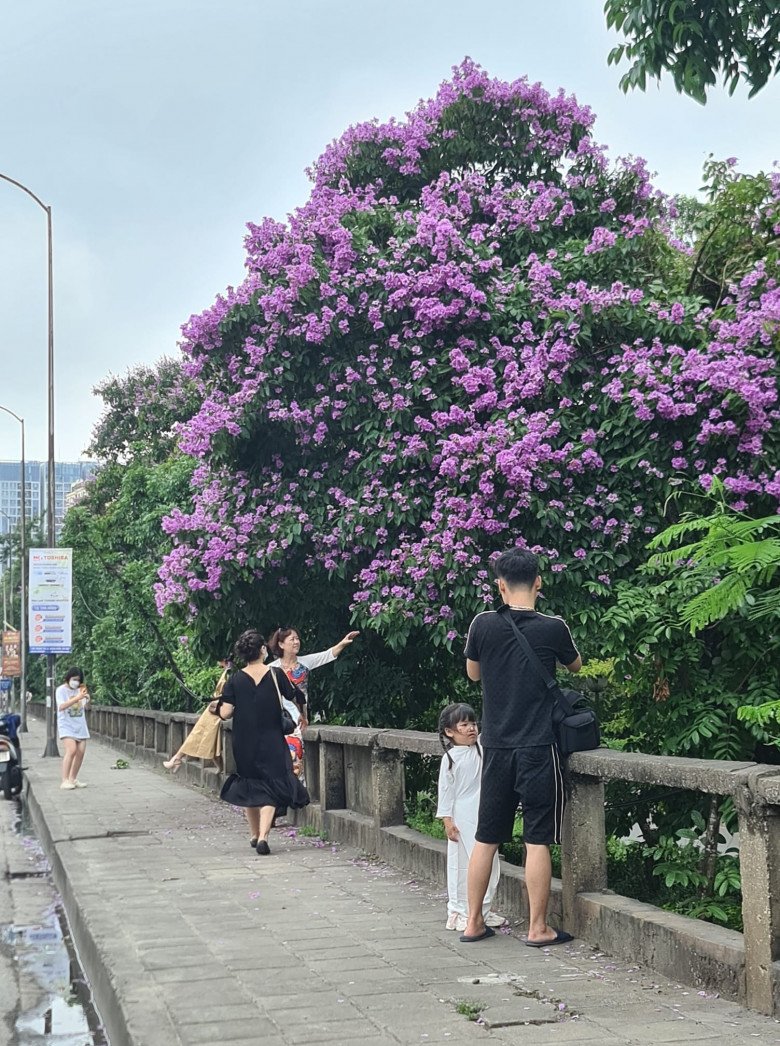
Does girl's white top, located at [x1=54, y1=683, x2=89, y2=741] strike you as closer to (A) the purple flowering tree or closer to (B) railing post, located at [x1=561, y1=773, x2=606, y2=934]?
(A) the purple flowering tree

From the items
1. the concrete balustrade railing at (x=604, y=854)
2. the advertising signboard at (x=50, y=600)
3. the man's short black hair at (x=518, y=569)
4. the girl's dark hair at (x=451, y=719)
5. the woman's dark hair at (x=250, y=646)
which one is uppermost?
the advertising signboard at (x=50, y=600)

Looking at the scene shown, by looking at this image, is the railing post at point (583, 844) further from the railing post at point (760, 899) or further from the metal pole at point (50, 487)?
the metal pole at point (50, 487)

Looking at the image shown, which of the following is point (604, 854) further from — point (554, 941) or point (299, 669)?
point (299, 669)

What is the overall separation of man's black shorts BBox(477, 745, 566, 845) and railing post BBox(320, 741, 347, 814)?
4.92 metres

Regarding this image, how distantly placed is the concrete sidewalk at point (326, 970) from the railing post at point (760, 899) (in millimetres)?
123

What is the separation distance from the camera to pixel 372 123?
14.9 meters

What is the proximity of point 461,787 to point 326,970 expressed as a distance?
59.2 inches

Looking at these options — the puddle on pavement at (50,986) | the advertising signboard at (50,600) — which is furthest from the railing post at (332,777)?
the advertising signboard at (50,600)

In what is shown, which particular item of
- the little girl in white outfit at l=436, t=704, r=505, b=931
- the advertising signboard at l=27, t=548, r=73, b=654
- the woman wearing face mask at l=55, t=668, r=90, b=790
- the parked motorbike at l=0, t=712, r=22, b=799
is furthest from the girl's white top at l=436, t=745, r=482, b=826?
the advertising signboard at l=27, t=548, r=73, b=654

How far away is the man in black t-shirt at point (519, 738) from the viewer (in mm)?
6707

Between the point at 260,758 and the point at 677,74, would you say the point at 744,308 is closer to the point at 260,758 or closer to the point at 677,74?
the point at 677,74

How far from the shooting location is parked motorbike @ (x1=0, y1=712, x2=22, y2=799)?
1977 centimetres

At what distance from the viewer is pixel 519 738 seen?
266 inches

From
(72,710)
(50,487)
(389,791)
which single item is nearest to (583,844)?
(389,791)
